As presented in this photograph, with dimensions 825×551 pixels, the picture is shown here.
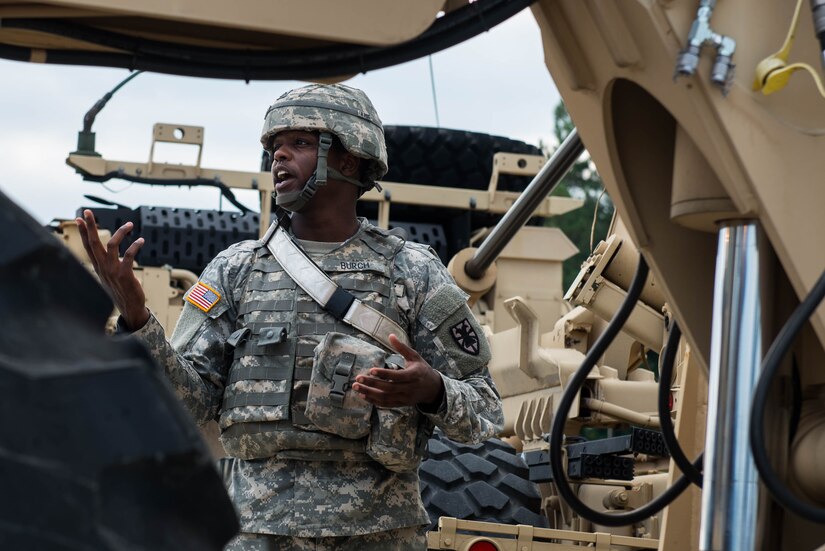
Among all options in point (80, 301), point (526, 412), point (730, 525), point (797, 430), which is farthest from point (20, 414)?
point (526, 412)

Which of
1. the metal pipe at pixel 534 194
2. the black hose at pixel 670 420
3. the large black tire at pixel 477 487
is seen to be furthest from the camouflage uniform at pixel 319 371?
the large black tire at pixel 477 487

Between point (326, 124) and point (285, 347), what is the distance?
650mm

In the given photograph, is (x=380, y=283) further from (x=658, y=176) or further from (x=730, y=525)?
(x=730, y=525)

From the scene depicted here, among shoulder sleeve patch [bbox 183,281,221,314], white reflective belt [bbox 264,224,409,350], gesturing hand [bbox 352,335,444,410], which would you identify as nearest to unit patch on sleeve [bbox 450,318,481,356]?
white reflective belt [bbox 264,224,409,350]

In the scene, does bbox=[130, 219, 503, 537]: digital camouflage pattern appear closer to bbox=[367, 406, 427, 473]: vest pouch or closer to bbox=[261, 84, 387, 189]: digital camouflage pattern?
bbox=[367, 406, 427, 473]: vest pouch

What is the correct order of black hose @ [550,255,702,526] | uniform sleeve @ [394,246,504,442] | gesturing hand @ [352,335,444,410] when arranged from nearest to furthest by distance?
black hose @ [550,255,702,526], gesturing hand @ [352,335,444,410], uniform sleeve @ [394,246,504,442]

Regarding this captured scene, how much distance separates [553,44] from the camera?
2516 millimetres

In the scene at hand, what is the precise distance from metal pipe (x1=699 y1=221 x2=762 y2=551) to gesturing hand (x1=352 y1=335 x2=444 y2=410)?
1.17 metres

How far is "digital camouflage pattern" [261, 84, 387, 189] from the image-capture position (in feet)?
13.5

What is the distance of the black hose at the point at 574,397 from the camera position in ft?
9.48

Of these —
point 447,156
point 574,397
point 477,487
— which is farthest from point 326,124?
point 447,156

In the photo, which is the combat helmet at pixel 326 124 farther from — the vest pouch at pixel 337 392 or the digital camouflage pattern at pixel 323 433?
the vest pouch at pixel 337 392

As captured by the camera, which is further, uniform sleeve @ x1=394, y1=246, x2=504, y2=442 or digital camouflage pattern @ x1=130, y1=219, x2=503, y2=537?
uniform sleeve @ x1=394, y1=246, x2=504, y2=442

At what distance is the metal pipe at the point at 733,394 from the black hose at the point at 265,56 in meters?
0.56
